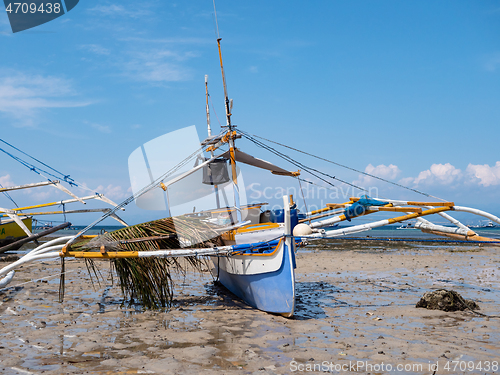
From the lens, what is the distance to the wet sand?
5.68 m

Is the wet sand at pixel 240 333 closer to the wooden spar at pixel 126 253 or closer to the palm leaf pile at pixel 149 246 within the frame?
the palm leaf pile at pixel 149 246

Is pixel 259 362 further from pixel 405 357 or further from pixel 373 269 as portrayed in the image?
pixel 373 269

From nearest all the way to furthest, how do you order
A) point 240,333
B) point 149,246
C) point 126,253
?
point 240,333, point 126,253, point 149,246

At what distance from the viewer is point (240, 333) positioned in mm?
7285

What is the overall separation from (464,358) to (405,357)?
897mm

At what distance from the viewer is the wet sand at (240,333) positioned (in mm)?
5684

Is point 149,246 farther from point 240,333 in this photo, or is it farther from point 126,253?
point 240,333

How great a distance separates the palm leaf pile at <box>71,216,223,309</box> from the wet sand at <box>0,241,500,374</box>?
1.71 feet

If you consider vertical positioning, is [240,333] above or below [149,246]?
below

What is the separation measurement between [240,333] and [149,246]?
334 cm

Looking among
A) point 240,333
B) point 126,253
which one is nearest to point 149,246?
point 126,253

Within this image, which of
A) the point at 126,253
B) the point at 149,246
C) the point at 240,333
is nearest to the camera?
the point at 240,333

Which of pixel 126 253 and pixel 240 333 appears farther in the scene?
pixel 126 253

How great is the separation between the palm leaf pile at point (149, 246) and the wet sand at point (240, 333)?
1.71 feet
